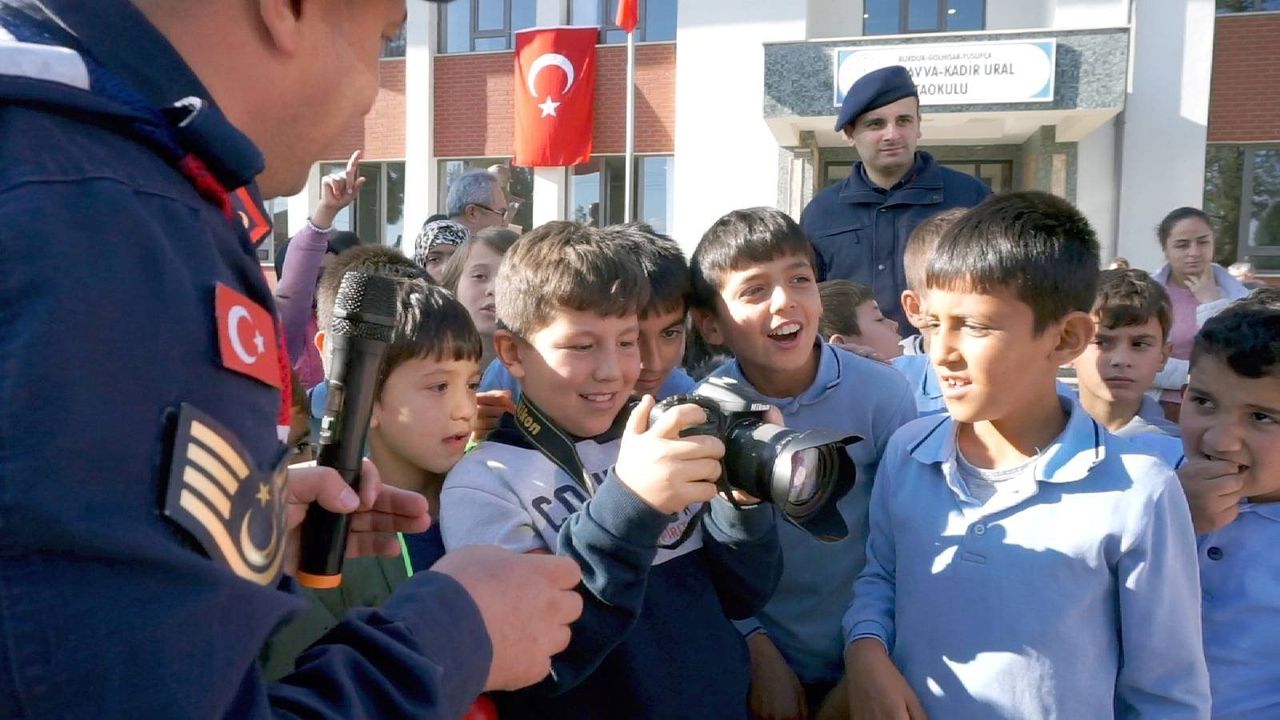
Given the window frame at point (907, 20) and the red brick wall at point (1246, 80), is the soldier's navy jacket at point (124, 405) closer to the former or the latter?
the window frame at point (907, 20)

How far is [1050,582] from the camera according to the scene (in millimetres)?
1685

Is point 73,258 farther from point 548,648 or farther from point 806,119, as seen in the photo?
point 806,119

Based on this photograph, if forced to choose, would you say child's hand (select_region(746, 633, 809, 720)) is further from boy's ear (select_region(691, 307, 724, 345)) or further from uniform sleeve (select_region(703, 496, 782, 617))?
boy's ear (select_region(691, 307, 724, 345))

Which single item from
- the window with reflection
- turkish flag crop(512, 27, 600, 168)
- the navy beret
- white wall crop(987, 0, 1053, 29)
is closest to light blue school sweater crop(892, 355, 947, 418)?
the navy beret

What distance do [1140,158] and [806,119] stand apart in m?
4.20

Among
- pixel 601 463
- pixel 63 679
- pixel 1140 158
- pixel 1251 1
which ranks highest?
pixel 1251 1

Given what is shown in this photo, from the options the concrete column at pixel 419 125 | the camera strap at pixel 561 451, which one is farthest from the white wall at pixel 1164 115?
the camera strap at pixel 561 451

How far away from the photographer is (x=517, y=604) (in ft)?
3.42

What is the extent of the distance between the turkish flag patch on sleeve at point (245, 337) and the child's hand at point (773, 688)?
5.28 ft

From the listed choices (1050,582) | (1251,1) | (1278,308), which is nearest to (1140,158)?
(1251,1)

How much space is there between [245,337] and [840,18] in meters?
13.0

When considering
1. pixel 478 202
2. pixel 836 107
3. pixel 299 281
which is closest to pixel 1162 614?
pixel 299 281

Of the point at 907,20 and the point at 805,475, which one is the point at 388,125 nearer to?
the point at 907,20

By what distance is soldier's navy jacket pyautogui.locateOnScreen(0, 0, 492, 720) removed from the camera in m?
0.60
